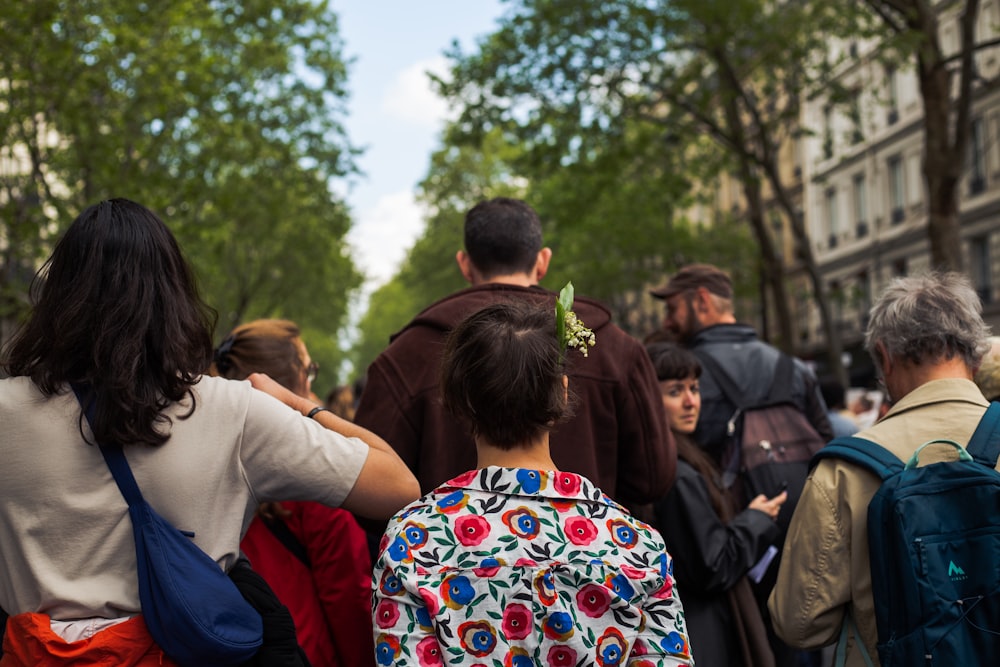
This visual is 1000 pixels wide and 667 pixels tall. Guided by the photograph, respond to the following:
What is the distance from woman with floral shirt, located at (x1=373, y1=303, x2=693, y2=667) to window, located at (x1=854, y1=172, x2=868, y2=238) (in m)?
40.3

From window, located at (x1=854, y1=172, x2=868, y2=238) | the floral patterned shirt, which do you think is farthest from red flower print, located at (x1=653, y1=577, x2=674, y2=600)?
window, located at (x1=854, y1=172, x2=868, y2=238)

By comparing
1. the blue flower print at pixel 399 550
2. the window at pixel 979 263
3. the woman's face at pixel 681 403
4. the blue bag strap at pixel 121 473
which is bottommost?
the blue flower print at pixel 399 550

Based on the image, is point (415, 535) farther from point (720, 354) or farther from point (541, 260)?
point (720, 354)

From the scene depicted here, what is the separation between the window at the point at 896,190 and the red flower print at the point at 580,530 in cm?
3809

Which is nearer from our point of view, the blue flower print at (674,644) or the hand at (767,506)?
the blue flower print at (674,644)

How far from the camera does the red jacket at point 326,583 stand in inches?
149

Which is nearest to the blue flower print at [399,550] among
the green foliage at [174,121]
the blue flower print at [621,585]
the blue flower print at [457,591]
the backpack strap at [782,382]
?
the blue flower print at [457,591]

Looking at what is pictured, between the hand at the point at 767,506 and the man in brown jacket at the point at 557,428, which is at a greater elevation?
the man in brown jacket at the point at 557,428

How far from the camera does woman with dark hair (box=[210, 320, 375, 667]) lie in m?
3.79

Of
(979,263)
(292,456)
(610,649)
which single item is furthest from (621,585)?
(979,263)

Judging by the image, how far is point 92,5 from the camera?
16109 mm

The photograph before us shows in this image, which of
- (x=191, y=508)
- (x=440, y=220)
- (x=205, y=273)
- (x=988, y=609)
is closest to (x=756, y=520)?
(x=988, y=609)

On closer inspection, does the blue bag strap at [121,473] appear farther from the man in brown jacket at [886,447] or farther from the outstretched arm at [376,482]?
the man in brown jacket at [886,447]

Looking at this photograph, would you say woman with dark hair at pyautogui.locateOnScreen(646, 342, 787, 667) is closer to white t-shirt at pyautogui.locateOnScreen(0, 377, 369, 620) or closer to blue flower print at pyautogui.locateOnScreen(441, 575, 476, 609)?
blue flower print at pyautogui.locateOnScreen(441, 575, 476, 609)
